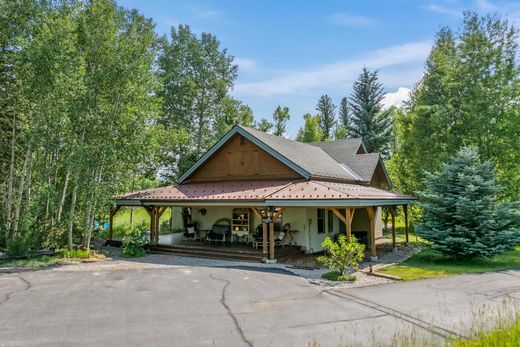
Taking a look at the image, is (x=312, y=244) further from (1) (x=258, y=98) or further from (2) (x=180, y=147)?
(1) (x=258, y=98)

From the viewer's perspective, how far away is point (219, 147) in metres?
18.2

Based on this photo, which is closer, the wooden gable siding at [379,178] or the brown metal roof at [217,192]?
the brown metal roof at [217,192]

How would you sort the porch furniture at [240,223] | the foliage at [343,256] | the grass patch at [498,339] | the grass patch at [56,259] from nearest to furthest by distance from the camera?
the grass patch at [498,339] → the foliage at [343,256] → the grass patch at [56,259] → the porch furniture at [240,223]

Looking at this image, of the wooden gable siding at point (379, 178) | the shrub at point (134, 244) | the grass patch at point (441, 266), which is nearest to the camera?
the grass patch at point (441, 266)

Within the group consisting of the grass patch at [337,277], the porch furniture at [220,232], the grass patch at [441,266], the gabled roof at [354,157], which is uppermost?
the gabled roof at [354,157]

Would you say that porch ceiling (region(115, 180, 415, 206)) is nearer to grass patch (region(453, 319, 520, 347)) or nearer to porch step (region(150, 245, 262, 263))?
porch step (region(150, 245, 262, 263))

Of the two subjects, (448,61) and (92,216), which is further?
(448,61)

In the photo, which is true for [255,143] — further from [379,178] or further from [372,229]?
[379,178]

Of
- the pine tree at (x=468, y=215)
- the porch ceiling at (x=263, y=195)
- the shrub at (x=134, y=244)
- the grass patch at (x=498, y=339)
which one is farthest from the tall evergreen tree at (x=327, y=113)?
the grass patch at (x=498, y=339)

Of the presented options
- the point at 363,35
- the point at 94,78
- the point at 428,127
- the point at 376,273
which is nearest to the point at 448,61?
the point at 428,127

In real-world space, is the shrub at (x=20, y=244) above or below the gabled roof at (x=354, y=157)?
below

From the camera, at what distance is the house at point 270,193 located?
517 inches

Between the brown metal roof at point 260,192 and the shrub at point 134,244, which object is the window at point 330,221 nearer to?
the brown metal roof at point 260,192

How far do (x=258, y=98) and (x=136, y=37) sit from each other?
1898 centimetres
